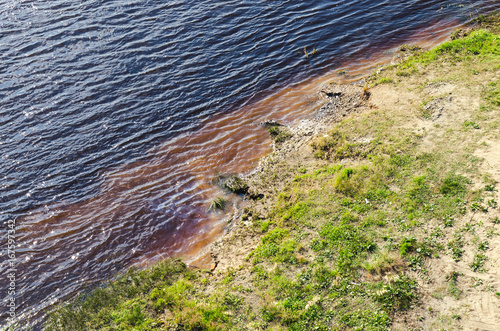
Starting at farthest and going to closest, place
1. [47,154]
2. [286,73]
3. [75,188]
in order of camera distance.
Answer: [286,73], [47,154], [75,188]

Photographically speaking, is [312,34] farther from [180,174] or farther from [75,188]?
[75,188]

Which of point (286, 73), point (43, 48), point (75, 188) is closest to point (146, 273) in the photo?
point (75, 188)

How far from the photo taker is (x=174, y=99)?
19.3 meters

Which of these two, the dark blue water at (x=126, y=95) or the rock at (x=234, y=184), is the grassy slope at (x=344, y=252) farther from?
the dark blue water at (x=126, y=95)

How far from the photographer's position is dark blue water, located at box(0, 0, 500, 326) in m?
13.5

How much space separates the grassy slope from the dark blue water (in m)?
2.56

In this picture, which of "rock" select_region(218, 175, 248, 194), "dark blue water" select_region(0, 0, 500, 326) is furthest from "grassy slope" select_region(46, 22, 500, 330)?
"dark blue water" select_region(0, 0, 500, 326)

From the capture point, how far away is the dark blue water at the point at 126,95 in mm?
13539

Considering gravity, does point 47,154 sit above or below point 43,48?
below

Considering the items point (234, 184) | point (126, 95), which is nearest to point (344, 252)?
point (234, 184)

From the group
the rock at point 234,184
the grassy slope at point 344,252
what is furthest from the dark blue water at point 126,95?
the grassy slope at point 344,252

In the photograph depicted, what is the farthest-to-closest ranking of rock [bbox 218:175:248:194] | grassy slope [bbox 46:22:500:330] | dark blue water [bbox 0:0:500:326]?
1. rock [bbox 218:175:248:194]
2. dark blue water [bbox 0:0:500:326]
3. grassy slope [bbox 46:22:500:330]

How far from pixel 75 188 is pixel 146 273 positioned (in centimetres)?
614

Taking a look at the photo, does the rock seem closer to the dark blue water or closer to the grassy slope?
the dark blue water
